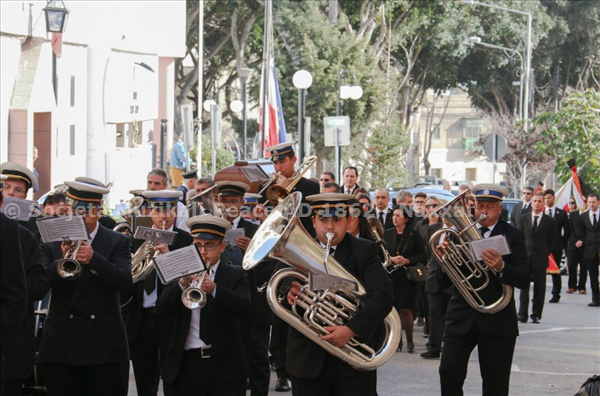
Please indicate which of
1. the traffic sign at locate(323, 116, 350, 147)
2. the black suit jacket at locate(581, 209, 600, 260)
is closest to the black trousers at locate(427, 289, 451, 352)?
the black suit jacket at locate(581, 209, 600, 260)

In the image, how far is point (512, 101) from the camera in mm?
59500

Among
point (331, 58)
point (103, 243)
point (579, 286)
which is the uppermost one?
point (331, 58)

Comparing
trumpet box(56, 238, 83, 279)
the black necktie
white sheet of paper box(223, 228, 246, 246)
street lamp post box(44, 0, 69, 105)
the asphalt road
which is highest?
street lamp post box(44, 0, 69, 105)

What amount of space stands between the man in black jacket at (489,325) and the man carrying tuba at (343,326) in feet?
5.80

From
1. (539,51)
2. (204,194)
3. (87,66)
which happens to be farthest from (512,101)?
(204,194)

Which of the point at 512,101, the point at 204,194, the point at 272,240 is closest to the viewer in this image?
the point at 272,240

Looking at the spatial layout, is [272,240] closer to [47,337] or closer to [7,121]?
[47,337]

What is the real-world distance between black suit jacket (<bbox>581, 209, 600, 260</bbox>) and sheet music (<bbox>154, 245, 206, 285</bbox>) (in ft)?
47.3

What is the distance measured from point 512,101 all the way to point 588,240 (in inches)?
1602

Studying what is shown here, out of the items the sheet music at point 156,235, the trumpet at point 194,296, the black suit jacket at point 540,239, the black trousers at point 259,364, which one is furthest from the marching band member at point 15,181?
the black suit jacket at point 540,239

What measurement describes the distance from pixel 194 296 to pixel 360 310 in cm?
96

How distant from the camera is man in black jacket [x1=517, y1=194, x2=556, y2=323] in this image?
1577 cm

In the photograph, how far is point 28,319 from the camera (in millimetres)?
6836

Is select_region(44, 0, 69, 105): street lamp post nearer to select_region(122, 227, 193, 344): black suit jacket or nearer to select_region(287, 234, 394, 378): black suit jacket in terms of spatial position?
select_region(122, 227, 193, 344): black suit jacket
